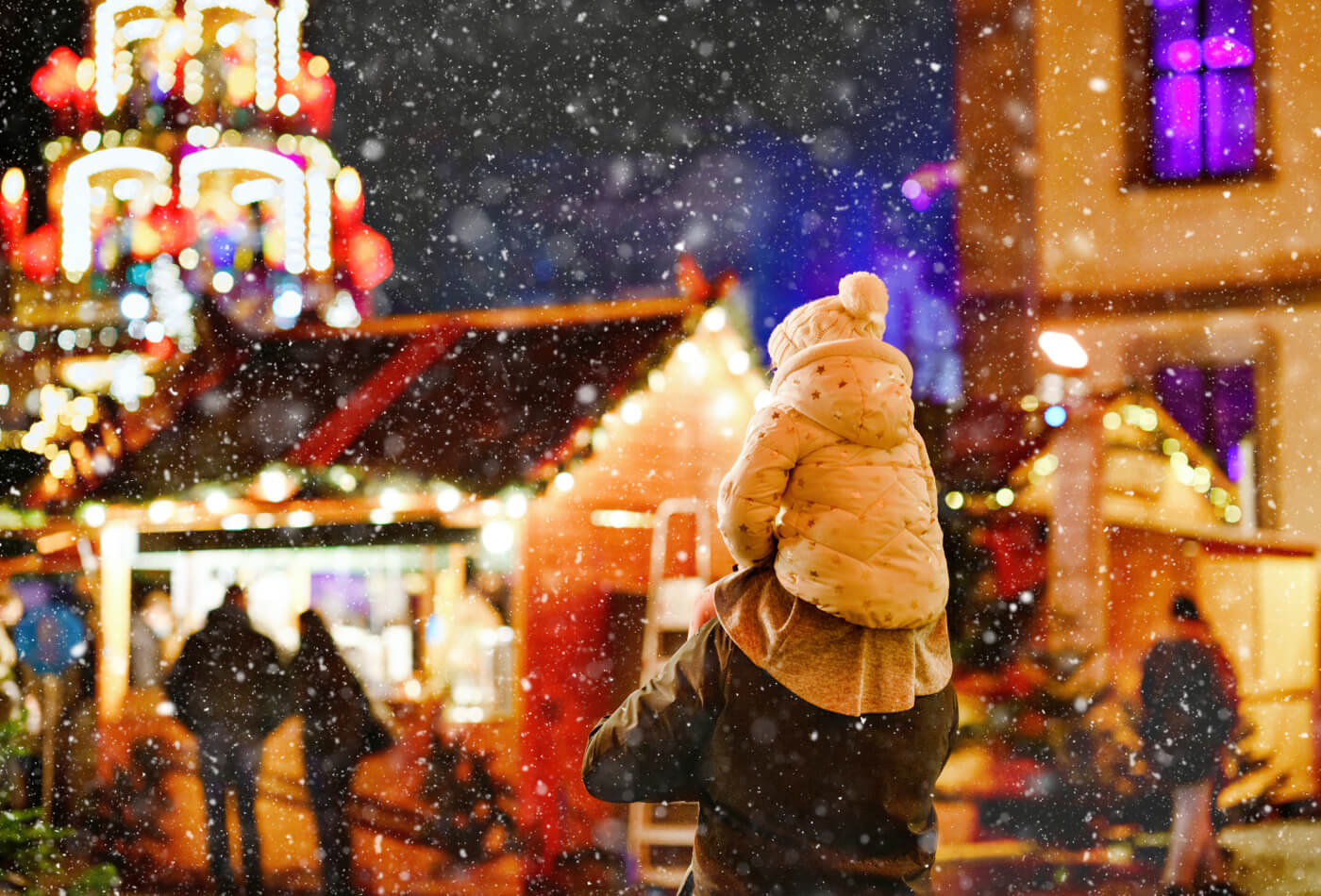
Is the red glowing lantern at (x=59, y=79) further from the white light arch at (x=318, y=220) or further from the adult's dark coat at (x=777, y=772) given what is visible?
the adult's dark coat at (x=777, y=772)

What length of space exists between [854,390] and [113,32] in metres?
Result: 8.17

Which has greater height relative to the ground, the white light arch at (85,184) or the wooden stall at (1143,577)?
the white light arch at (85,184)

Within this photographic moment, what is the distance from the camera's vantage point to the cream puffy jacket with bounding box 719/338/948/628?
198 cm

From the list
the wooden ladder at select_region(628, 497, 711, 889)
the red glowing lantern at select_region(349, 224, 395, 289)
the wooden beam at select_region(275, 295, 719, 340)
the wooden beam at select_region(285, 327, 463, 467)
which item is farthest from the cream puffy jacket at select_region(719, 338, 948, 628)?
the red glowing lantern at select_region(349, 224, 395, 289)

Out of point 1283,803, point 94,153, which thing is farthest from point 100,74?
point 1283,803

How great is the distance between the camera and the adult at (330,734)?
587cm

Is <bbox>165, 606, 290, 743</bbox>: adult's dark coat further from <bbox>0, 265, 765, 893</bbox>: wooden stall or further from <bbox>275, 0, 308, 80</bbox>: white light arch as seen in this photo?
<bbox>275, 0, 308, 80</bbox>: white light arch

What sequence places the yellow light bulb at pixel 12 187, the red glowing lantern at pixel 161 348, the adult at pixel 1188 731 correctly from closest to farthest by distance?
the adult at pixel 1188 731, the red glowing lantern at pixel 161 348, the yellow light bulb at pixel 12 187

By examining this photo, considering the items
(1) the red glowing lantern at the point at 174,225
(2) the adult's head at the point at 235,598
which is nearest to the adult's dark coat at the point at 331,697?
(2) the adult's head at the point at 235,598

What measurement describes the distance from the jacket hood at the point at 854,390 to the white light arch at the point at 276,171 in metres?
6.39

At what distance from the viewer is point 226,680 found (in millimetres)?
5824

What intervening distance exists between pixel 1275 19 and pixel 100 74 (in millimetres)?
8000

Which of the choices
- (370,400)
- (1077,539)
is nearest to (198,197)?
(370,400)

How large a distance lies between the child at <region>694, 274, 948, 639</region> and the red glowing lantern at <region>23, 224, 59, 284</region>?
315 inches
